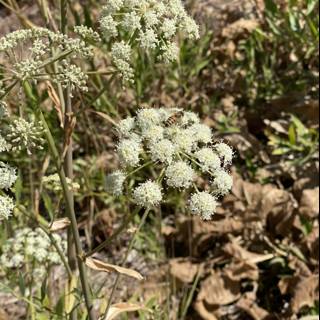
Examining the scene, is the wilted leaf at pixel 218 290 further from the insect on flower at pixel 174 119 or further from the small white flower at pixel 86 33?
the small white flower at pixel 86 33

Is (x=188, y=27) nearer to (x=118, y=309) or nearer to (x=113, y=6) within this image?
(x=113, y=6)

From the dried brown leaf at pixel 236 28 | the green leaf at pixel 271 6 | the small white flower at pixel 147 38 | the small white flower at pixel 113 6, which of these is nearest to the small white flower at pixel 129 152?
the small white flower at pixel 147 38

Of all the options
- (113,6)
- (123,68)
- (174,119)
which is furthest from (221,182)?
(113,6)

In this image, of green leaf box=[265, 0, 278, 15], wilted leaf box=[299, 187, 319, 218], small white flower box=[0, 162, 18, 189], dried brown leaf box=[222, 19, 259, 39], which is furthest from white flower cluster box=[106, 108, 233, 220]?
dried brown leaf box=[222, 19, 259, 39]

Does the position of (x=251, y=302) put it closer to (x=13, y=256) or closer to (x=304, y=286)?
(x=304, y=286)

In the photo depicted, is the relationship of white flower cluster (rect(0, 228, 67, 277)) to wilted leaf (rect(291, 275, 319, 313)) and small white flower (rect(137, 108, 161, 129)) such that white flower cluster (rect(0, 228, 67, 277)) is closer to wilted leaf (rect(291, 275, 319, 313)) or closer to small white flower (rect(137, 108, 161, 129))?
small white flower (rect(137, 108, 161, 129))

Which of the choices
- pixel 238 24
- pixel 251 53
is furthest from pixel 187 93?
pixel 238 24

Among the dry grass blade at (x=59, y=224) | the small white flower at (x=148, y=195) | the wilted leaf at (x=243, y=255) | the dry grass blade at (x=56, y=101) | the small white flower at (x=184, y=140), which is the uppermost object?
the dry grass blade at (x=56, y=101)
